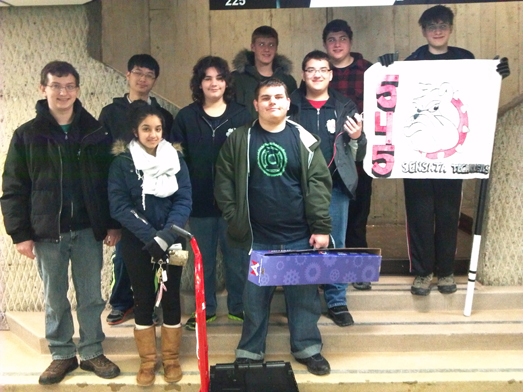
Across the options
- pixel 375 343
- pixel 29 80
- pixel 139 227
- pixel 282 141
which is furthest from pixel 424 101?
pixel 29 80

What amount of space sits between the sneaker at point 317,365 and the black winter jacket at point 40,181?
1.48m

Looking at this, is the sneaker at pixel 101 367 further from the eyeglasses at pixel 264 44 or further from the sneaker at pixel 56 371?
the eyeglasses at pixel 264 44

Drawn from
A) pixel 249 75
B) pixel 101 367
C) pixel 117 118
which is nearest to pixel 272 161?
pixel 249 75

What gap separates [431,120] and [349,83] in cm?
56

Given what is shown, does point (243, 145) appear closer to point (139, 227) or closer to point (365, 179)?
point (139, 227)

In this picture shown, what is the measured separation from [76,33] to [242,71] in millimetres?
1127

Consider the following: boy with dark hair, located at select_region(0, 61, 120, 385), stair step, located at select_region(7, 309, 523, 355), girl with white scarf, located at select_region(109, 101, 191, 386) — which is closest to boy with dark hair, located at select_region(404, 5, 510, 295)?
stair step, located at select_region(7, 309, 523, 355)

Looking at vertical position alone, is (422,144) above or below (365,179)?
above

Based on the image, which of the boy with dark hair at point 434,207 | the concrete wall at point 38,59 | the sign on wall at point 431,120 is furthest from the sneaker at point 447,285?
the concrete wall at point 38,59

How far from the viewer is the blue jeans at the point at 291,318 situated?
322 centimetres

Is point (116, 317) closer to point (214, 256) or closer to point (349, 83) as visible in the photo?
point (214, 256)

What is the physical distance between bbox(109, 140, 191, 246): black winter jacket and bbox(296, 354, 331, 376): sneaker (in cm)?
105

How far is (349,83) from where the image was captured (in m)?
3.70

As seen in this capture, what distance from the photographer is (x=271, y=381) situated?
114 inches
